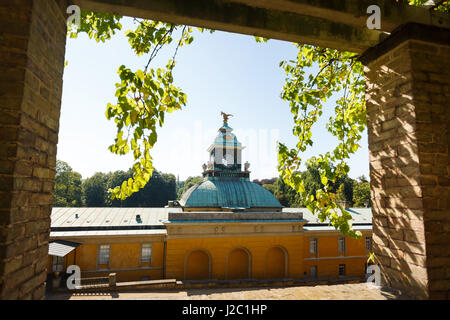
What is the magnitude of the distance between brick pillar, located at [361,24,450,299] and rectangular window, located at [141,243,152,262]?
17.4 meters

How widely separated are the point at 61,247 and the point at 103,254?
9.29ft

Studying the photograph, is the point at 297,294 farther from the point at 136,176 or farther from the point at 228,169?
the point at 228,169

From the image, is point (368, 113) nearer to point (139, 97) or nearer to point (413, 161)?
point (413, 161)

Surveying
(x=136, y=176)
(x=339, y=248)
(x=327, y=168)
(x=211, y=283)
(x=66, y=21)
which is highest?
(x=66, y=21)

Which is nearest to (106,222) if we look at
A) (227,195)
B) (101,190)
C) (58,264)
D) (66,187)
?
(58,264)

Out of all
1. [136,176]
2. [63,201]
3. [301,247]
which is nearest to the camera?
[136,176]

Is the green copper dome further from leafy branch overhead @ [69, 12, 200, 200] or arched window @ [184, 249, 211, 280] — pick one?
leafy branch overhead @ [69, 12, 200, 200]

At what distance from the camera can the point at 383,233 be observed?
3.84 m

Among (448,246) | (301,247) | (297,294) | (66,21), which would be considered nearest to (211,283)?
(301,247)

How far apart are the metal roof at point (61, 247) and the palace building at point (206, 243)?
0.05 meters

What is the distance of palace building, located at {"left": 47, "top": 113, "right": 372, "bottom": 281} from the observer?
57.8 ft

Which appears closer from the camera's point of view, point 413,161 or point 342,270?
point 413,161

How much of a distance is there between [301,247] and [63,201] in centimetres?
3859

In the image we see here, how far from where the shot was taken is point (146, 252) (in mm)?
18438
